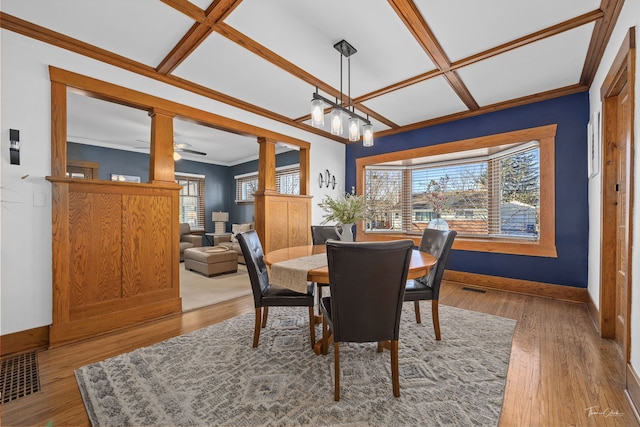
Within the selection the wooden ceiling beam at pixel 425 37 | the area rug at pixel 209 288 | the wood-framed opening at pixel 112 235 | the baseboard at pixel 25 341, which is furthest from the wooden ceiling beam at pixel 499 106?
the baseboard at pixel 25 341

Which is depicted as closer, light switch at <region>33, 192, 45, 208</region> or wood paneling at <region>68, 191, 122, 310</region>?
light switch at <region>33, 192, 45, 208</region>

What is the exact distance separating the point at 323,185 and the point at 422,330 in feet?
10.0

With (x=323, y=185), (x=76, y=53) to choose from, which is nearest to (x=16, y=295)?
(x=76, y=53)

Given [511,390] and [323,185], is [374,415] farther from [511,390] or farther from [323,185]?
[323,185]

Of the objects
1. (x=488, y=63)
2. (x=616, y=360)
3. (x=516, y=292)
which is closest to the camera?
(x=616, y=360)

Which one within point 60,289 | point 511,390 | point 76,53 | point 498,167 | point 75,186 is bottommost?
point 511,390

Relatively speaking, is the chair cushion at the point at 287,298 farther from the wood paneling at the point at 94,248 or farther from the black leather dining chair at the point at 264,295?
the wood paneling at the point at 94,248

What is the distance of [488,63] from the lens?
8.46 feet

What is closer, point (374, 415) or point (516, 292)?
point (374, 415)

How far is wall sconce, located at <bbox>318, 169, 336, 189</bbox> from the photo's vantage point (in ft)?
15.9

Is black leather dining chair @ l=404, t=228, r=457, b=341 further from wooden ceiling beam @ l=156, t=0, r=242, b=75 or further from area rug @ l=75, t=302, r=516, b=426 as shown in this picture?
wooden ceiling beam @ l=156, t=0, r=242, b=75

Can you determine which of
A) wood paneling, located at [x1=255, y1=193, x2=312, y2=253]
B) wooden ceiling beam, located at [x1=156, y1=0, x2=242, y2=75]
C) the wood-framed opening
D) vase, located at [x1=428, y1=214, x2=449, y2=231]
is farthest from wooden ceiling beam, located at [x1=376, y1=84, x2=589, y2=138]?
wooden ceiling beam, located at [x1=156, y1=0, x2=242, y2=75]

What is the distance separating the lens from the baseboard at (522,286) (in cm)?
314

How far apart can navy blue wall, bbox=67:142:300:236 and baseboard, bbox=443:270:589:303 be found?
4118mm
